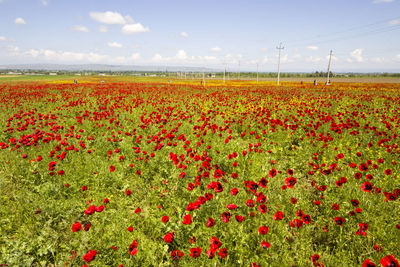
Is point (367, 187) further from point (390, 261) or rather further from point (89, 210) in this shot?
point (89, 210)

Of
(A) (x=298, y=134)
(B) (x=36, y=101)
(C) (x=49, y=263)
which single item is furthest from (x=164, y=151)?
(B) (x=36, y=101)

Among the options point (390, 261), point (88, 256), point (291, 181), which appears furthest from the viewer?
point (291, 181)

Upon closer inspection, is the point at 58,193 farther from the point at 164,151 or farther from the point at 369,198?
the point at 369,198

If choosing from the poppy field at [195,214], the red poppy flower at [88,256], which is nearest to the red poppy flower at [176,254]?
the poppy field at [195,214]

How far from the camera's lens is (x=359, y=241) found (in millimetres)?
2561

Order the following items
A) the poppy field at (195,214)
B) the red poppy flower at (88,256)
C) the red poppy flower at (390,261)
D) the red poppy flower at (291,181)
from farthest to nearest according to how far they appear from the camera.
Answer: the red poppy flower at (291,181)
the poppy field at (195,214)
the red poppy flower at (88,256)
the red poppy flower at (390,261)

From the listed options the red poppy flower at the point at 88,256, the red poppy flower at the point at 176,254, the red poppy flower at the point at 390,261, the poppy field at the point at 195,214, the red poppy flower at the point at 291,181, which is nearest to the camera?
the red poppy flower at the point at 390,261

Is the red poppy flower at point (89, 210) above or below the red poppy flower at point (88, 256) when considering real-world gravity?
above

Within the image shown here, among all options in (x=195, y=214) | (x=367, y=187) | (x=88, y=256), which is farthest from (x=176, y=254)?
(x=367, y=187)

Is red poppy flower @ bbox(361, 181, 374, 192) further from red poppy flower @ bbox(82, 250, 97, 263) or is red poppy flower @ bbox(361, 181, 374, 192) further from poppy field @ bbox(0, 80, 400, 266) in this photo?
red poppy flower @ bbox(82, 250, 97, 263)

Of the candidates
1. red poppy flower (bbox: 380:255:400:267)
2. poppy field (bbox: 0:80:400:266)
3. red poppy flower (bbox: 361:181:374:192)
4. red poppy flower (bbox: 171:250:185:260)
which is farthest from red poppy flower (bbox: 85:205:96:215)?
red poppy flower (bbox: 361:181:374:192)

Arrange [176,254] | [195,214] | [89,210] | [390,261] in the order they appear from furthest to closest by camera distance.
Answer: [195,214], [89,210], [176,254], [390,261]

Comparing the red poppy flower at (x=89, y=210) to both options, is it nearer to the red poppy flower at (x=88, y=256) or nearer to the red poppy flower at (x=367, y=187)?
the red poppy flower at (x=88, y=256)

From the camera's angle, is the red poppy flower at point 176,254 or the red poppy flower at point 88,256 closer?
the red poppy flower at point 88,256
